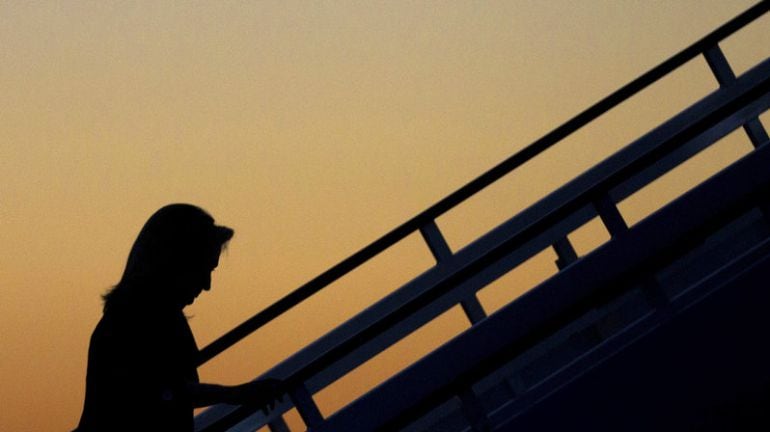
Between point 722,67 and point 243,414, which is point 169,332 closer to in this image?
point 243,414

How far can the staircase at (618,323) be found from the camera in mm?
3770

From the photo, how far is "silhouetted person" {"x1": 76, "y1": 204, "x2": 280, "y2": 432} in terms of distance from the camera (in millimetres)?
3484

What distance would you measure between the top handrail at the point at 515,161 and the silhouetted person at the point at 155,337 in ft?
2.75

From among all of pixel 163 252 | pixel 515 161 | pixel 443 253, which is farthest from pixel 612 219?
pixel 163 252

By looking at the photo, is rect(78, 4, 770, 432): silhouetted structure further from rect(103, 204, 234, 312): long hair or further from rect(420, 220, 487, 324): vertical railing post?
rect(103, 204, 234, 312): long hair

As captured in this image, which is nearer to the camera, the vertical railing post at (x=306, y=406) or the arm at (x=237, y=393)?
the arm at (x=237, y=393)

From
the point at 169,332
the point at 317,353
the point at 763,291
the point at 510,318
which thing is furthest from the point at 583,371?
the point at 317,353

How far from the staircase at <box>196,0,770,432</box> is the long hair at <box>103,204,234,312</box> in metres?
0.43

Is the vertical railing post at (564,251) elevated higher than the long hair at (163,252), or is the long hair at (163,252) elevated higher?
the long hair at (163,252)

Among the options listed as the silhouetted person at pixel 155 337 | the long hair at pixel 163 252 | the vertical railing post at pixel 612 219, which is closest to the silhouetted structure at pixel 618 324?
the vertical railing post at pixel 612 219

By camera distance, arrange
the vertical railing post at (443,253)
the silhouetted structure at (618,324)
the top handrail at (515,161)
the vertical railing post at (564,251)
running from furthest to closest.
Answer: the vertical railing post at (564,251)
the vertical railing post at (443,253)
the top handrail at (515,161)
the silhouetted structure at (618,324)

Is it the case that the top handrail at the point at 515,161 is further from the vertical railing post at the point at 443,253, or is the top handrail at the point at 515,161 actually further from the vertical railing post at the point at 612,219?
the vertical railing post at the point at 612,219

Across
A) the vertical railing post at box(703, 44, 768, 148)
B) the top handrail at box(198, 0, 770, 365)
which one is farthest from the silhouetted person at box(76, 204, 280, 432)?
the vertical railing post at box(703, 44, 768, 148)

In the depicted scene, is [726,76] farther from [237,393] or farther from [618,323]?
[237,393]
